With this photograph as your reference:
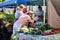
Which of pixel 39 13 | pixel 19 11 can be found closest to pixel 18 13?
pixel 19 11

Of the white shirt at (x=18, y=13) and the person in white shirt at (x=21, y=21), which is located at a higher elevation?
the white shirt at (x=18, y=13)

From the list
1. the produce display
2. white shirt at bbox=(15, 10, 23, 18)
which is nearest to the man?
white shirt at bbox=(15, 10, 23, 18)

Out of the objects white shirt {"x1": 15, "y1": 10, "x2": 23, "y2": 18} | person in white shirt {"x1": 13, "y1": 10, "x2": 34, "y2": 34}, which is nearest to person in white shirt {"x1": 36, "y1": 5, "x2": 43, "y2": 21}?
person in white shirt {"x1": 13, "y1": 10, "x2": 34, "y2": 34}

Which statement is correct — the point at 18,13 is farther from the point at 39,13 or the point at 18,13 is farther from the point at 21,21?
the point at 39,13

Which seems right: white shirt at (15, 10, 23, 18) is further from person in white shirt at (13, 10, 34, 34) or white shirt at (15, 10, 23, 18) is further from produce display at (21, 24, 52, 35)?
produce display at (21, 24, 52, 35)

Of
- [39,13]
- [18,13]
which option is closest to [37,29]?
[39,13]

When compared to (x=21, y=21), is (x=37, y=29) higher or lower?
lower

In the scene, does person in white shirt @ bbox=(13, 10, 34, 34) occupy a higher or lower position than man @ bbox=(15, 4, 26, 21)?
lower

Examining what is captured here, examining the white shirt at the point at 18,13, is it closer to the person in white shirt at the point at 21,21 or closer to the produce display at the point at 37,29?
the person in white shirt at the point at 21,21

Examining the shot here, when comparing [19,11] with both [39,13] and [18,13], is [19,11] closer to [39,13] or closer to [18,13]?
[18,13]

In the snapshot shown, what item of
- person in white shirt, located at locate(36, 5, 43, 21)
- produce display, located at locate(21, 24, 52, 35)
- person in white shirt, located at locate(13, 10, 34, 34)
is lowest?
produce display, located at locate(21, 24, 52, 35)

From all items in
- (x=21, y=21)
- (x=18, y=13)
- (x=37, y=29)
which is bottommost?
(x=37, y=29)

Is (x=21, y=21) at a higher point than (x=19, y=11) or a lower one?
lower

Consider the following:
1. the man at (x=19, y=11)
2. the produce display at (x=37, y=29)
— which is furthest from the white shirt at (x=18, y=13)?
the produce display at (x=37, y=29)
